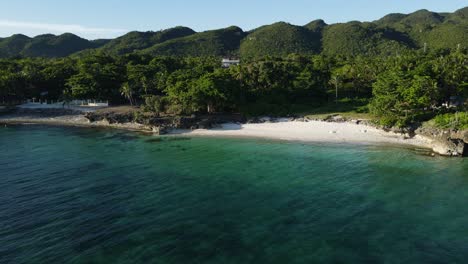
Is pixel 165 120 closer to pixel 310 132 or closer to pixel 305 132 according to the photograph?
pixel 305 132

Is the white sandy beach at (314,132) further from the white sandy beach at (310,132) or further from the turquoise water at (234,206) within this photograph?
the turquoise water at (234,206)

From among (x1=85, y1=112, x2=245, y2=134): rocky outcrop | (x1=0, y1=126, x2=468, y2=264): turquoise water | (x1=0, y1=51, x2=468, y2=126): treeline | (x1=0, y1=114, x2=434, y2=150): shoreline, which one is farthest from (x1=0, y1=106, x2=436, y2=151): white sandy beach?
(x1=0, y1=126, x2=468, y2=264): turquoise water

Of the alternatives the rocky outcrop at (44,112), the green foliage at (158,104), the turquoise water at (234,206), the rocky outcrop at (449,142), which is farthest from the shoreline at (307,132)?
the rocky outcrop at (44,112)

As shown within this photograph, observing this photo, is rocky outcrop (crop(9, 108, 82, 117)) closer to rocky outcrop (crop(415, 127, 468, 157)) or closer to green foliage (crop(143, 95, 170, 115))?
green foliage (crop(143, 95, 170, 115))

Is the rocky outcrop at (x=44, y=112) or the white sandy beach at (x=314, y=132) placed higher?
the rocky outcrop at (x=44, y=112)

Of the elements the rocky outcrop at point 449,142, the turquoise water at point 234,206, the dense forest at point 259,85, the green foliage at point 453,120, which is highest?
the dense forest at point 259,85

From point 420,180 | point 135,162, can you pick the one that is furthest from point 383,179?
point 135,162

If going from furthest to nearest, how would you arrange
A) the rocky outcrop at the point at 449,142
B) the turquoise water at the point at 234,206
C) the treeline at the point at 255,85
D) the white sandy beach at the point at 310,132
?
the treeline at the point at 255,85, the white sandy beach at the point at 310,132, the rocky outcrop at the point at 449,142, the turquoise water at the point at 234,206

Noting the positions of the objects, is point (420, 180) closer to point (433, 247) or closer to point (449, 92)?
point (433, 247)

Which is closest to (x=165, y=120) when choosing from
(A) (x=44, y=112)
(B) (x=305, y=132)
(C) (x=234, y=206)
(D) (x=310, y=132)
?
(B) (x=305, y=132)
